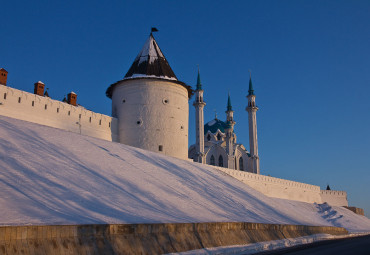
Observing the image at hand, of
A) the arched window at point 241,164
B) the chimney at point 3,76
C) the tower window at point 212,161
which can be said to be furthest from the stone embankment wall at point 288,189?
the chimney at point 3,76

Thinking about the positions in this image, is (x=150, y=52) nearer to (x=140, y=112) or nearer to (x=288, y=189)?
(x=140, y=112)

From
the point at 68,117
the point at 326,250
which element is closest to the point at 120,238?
the point at 326,250

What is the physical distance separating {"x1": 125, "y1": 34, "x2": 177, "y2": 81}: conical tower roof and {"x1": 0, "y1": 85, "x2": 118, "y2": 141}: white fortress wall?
5.33m

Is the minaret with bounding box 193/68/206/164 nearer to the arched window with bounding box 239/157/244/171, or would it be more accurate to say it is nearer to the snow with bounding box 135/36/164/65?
the snow with bounding box 135/36/164/65

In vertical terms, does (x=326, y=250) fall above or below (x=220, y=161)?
below

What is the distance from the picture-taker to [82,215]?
10055 mm

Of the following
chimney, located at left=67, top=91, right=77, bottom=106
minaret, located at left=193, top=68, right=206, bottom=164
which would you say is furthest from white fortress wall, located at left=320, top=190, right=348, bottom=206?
chimney, located at left=67, top=91, right=77, bottom=106

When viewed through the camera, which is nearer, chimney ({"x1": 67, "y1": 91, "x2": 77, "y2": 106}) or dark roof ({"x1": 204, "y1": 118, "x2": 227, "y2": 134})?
chimney ({"x1": 67, "y1": 91, "x2": 77, "y2": 106})

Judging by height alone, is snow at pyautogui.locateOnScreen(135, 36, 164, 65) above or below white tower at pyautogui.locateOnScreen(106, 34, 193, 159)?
above

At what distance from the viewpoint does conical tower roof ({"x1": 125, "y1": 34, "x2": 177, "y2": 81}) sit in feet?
118

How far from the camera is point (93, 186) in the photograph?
1330 cm

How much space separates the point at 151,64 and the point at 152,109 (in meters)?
4.90

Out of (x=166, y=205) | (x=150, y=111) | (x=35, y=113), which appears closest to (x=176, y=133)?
(x=150, y=111)

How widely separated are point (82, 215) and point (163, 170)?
11.3 metres
